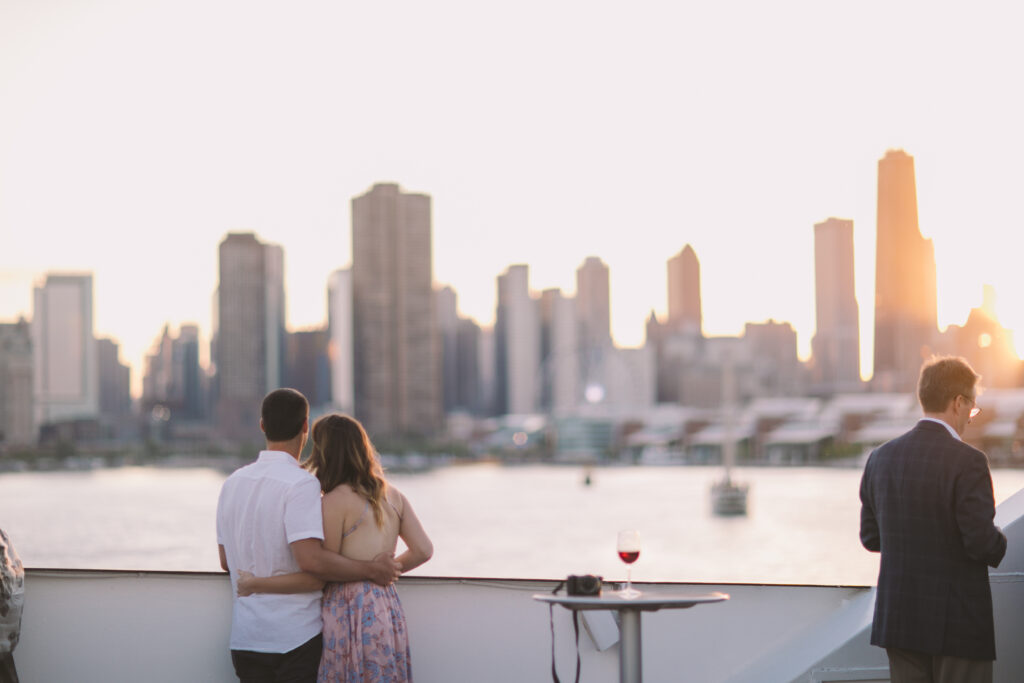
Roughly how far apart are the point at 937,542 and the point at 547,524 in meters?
60.5

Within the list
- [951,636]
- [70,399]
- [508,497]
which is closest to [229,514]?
[951,636]

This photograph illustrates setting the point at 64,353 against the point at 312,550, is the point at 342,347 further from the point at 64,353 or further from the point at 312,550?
the point at 312,550

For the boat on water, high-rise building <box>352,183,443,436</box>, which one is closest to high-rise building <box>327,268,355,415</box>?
high-rise building <box>352,183,443,436</box>

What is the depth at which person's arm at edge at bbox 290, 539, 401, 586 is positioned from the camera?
3105mm

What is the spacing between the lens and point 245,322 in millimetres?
116250

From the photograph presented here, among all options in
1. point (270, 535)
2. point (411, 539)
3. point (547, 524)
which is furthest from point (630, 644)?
point (547, 524)

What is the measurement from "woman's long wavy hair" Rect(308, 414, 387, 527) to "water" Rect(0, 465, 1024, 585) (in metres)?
17.3

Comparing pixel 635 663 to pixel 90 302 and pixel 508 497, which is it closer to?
pixel 508 497

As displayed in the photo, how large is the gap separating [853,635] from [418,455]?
10476 centimetres

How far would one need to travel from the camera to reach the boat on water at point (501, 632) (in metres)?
3.65

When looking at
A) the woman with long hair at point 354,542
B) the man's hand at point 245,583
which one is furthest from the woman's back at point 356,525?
the man's hand at point 245,583

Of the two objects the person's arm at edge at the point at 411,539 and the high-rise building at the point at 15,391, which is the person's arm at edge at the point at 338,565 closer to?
the person's arm at edge at the point at 411,539

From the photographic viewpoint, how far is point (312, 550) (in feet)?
10.2

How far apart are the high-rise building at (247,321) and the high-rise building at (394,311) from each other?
8480 mm
